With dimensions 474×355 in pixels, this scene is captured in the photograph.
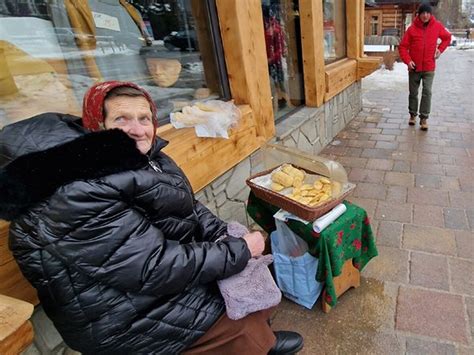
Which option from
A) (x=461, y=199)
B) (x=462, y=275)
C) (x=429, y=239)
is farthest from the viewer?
(x=461, y=199)

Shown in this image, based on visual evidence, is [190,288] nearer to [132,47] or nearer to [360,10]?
[132,47]

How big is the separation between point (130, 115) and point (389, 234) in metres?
2.29

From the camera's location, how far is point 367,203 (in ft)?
10.5

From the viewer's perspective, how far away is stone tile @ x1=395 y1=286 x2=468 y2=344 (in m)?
1.85

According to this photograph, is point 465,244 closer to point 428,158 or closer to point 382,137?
point 428,158

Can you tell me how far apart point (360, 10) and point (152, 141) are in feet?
17.7

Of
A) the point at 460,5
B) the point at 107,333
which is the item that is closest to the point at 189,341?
the point at 107,333

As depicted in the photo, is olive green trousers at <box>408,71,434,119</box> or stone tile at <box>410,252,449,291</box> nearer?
stone tile at <box>410,252,449,291</box>

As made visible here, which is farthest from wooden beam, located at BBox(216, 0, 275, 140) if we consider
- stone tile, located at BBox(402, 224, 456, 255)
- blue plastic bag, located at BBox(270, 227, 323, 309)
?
stone tile, located at BBox(402, 224, 456, 255)

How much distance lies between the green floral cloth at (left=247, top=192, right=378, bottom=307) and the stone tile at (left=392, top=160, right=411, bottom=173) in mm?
2074

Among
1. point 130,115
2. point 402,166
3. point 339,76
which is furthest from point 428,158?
point 130,115

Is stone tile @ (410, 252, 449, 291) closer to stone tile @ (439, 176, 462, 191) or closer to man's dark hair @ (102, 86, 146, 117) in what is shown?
stone tile @ (439, 176, 462, 191)

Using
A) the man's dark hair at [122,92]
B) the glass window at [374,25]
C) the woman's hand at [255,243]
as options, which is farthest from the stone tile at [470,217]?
the glass window at [374,25]

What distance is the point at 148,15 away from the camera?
8.27 ft
